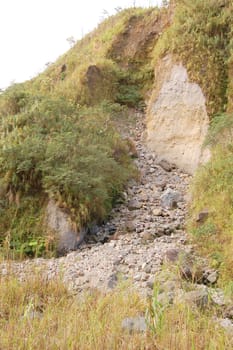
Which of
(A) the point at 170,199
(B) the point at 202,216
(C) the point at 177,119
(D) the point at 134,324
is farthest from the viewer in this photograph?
(C) the point at 177,119

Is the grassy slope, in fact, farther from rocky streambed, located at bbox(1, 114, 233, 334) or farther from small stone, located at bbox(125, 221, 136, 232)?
small stone, located at bbox(125, 221, 136, 232)

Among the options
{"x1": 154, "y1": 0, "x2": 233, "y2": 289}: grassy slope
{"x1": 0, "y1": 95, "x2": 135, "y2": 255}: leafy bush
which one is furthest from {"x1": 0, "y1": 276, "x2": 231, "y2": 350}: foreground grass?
{"x1": 154, "y1": 0, "x2": 233, "y2": 289}: grassy slope

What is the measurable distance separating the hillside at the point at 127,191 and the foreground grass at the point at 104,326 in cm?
1

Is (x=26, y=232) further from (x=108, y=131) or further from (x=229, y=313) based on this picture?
(x=229, y=313)

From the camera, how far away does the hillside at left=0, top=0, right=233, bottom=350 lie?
3271 millimetres

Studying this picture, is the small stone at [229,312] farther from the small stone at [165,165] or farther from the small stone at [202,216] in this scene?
the small stone at [165,165]

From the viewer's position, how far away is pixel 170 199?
8.34 m

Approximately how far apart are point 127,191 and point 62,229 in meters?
1.82

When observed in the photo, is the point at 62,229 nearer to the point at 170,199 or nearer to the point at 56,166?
the point at 56,166

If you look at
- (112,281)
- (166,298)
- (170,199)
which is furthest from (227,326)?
(170,199)

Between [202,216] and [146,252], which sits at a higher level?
[202,216]

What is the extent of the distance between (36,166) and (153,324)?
487 cm

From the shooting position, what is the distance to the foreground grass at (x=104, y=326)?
285 centimetres

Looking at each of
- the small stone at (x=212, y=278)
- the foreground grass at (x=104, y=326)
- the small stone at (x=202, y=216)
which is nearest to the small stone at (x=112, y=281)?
the small stone at (x=212, y=278)
